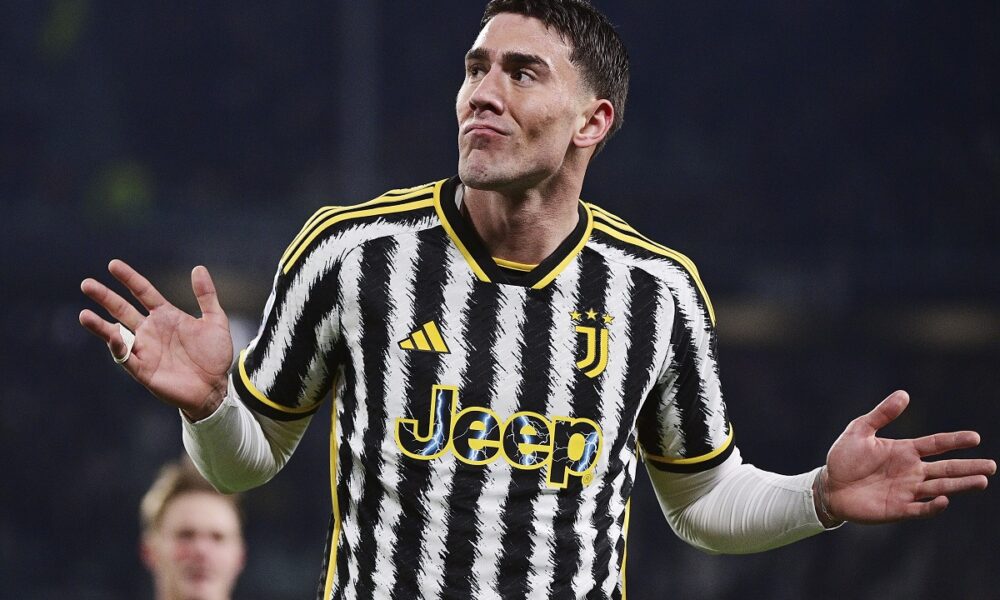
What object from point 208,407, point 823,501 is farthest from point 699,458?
point 208,407

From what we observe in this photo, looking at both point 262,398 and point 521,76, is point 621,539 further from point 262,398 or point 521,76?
point 521,76

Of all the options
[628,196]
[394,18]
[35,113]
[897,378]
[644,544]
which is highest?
[394,18]

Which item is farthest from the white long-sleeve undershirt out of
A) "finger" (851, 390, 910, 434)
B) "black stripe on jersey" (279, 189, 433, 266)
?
"black stripe on jersey" (279, 189, 433, 266)

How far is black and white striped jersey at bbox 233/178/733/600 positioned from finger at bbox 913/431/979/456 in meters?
0.32

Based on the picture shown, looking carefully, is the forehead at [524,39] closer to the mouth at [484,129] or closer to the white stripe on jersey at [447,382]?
the mouth at [484,129]

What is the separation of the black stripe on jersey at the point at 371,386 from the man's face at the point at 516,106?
0.17 m

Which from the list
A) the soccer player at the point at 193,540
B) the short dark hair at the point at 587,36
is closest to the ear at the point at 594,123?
the short dark hair at the point at 587,36

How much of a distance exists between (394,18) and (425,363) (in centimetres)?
378

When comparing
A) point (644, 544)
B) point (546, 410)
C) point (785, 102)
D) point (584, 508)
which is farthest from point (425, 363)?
point (785, 102)

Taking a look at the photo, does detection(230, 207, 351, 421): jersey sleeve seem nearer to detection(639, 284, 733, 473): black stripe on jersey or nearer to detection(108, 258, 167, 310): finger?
detection(108, 258, 167, 310): finger

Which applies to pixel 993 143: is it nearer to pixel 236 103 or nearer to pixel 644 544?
pixel 644 544

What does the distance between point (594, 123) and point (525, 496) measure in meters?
0.54

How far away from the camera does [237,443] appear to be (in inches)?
64.1

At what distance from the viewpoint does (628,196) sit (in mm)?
4996
